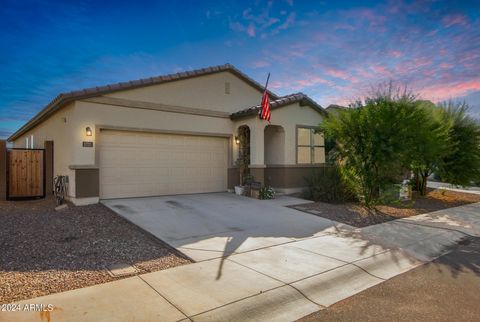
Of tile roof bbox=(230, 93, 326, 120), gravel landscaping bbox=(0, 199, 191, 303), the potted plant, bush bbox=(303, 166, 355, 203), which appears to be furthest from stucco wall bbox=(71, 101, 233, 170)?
bush bbox=(303, 166, 355, 203)

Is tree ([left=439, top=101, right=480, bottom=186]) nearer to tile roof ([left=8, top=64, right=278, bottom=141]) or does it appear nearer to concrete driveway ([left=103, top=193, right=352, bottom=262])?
concrete driveway ([left=103, top=193, right=352, bottom=262])

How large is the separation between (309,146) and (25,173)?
11569mm

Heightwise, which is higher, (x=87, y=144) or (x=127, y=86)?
(x=127, y=86)

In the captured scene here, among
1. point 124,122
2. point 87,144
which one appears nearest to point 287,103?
point 124,122

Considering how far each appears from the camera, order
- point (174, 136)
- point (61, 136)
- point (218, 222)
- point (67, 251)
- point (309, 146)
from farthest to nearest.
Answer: point (309, 146)
point (174, 136)
point (61, 136)
point (218, 222)
point (67, 251)

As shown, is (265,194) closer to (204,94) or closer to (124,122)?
(204,94)

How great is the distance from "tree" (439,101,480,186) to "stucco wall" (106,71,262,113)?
9181 millimetres

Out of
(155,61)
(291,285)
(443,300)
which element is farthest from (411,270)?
(155,61)

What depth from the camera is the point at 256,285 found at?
3967mm

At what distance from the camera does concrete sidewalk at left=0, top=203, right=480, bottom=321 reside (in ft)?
10.7

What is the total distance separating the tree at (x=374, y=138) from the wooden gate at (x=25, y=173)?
10898mm

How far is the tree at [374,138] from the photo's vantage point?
349 inches

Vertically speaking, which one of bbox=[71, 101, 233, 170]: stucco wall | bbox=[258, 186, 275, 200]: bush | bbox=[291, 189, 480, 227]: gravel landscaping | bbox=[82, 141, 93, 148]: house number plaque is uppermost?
bbox=[71, 101, 233, 170]: stucco wall

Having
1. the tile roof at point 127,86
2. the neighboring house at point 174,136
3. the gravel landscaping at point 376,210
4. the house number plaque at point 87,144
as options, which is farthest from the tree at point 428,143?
the house number plaque at point 87,144
